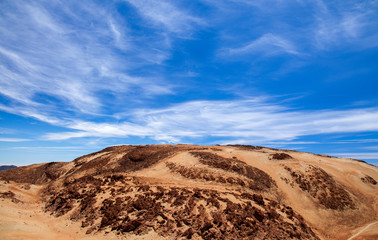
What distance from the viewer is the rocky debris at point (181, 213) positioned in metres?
17.2

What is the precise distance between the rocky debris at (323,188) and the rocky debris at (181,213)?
1004 cm

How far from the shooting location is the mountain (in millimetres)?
17719

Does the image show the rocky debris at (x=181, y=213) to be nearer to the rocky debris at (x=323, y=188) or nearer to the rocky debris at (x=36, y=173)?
the rocky debris at (x=323, y=188)

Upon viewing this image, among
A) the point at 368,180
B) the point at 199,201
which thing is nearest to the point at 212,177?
the point at 199,201

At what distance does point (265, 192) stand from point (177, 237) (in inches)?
702

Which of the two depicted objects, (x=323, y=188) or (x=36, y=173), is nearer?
(x=323, y=188)

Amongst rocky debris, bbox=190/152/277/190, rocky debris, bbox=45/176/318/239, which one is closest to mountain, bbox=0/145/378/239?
rocky debris, bbox=45/176/318/239

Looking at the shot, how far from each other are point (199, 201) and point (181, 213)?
9.18 feet

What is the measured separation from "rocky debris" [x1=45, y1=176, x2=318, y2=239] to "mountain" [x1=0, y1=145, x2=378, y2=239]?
98 millimetres

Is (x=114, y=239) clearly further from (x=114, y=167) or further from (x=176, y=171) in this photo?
(x=114, y=167)

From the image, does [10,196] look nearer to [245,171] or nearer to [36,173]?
[36,173]

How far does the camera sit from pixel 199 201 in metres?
20.9

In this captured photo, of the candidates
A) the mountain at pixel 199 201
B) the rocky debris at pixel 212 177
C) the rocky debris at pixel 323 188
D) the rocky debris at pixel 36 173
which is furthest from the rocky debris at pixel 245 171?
the rocky debris at pixel 36 173

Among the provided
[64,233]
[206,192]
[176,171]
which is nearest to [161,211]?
[206,192]
